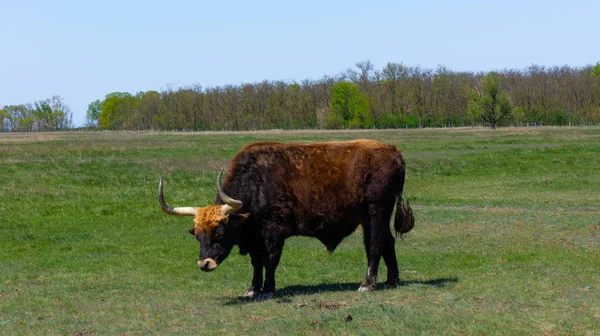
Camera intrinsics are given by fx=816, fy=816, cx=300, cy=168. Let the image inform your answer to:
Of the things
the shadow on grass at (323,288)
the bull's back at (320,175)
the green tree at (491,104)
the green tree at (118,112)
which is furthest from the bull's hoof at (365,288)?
the green tree at (118,112)

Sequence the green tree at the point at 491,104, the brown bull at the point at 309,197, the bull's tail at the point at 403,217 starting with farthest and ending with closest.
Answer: the green tree at the point at 491,104 → the bull's tail at the point at 403,217 → the brown bull at the point at 309,197

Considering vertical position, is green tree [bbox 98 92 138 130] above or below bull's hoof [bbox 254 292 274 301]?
above

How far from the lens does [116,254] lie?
1847cm

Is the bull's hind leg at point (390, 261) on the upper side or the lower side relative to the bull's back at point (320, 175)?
lower

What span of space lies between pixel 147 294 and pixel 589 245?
31.5 ft

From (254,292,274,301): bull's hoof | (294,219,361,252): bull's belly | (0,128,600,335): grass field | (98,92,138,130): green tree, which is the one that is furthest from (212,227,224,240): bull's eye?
(98,92,138,130): green tree

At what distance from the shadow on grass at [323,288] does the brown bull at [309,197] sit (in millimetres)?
209

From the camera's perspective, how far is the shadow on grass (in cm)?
1266

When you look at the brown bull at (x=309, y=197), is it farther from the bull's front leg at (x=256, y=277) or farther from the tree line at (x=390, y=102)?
the tree line at (x=390, y=102)

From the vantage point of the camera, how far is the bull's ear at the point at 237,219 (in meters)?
12.5

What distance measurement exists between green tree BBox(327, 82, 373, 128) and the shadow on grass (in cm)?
11736

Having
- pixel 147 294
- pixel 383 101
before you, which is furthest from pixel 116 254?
pixel 383 101

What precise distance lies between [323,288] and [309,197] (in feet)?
5.16

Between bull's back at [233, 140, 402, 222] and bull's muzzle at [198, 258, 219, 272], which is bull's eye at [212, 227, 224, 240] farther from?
bull's back at [233, 140, 402, 222]
